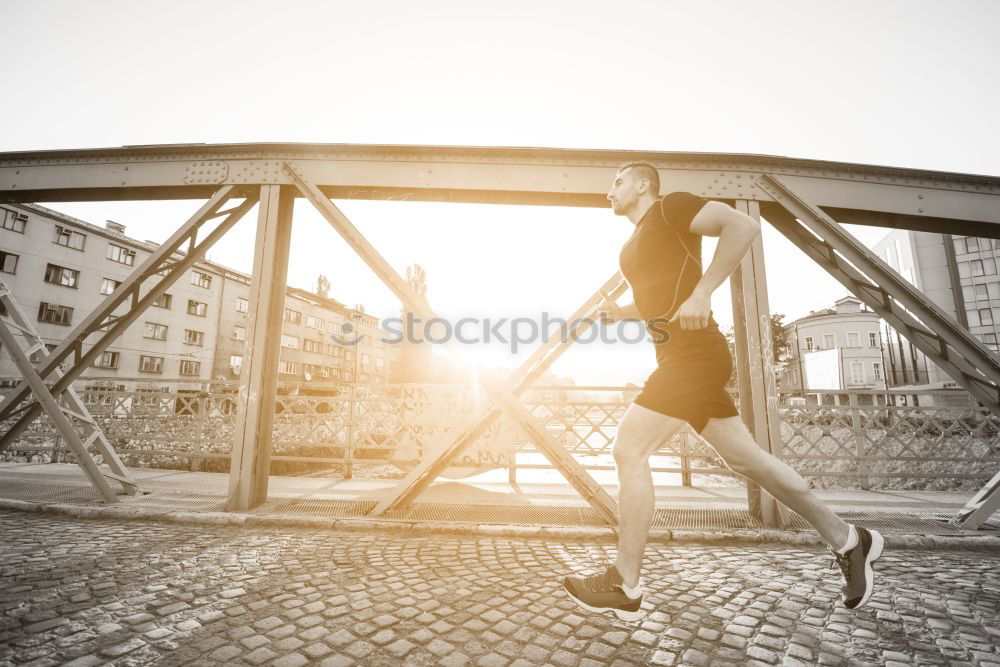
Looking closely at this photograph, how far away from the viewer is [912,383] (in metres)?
37.7

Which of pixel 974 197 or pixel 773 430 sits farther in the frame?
pixel 974 197

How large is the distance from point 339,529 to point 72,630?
203 cm

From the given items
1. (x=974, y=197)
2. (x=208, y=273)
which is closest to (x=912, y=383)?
(x=974, y=197)

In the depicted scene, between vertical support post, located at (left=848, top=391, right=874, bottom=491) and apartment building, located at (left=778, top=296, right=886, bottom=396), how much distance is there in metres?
40.0

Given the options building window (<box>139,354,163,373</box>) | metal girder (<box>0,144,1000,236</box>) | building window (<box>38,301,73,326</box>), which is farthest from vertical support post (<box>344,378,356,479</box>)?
building window (<box>139,354,163,373</box>)

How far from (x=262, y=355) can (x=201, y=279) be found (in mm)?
43213

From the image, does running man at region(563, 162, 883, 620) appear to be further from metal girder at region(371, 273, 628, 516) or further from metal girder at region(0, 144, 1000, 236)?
metal girder at region(0, 144, 1000, 236)

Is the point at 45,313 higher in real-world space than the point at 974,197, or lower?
higher

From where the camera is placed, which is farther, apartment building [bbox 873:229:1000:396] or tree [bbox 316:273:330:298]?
tree [bbox 316:273:330:298]

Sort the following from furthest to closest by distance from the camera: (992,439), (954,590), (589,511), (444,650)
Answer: (992,439) → (589,511) → (954,590) → (444,650)

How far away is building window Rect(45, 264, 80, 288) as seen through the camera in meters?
28.8

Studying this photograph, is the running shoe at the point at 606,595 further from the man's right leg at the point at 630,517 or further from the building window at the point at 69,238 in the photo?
the building window at the point at 69,238

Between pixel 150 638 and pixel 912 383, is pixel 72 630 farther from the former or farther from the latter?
pixel 912 383

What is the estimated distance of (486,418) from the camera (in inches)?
164
